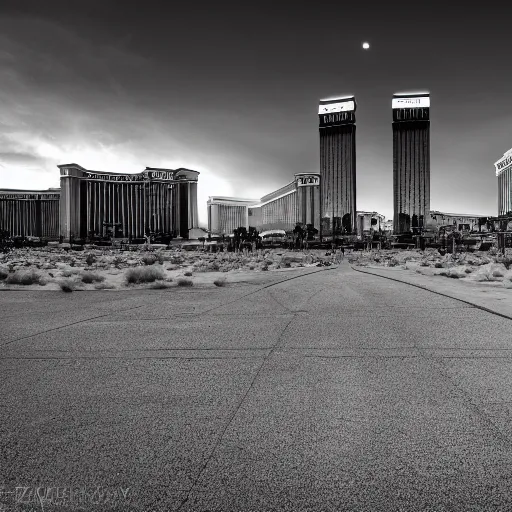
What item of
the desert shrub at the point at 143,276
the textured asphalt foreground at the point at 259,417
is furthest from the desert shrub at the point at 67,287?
the textured asphalt foreground at the point at 259,417

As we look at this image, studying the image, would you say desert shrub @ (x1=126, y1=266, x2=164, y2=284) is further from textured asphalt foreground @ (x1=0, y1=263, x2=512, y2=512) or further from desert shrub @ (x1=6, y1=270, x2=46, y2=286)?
textured asphalt foreground @ (x1=0, y1=263, x2=512, y2=512)

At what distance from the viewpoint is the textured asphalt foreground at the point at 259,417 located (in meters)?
3.00

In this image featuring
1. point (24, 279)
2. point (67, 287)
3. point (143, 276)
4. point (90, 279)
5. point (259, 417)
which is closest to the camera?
point (259, 417)

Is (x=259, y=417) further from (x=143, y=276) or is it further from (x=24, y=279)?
(x=24, y=279)

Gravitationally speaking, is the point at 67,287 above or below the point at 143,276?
below

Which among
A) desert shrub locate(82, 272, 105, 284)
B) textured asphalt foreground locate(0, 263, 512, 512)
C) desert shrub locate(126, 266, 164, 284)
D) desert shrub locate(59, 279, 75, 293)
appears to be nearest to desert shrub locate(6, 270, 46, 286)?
desert shrub locate(82, 272, 105, 284)

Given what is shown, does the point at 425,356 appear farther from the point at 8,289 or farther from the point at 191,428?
the point at 8,289

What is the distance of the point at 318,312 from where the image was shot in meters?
10.7

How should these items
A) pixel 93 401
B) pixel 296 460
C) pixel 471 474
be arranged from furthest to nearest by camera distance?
1. pixel 93 401
2. pixel 296 460
3. pixel 471 474

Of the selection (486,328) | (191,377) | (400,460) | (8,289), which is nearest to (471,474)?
(400,460)

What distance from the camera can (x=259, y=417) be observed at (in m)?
4.23

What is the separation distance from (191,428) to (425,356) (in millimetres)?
3793

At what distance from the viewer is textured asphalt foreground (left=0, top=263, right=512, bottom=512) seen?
300 cm

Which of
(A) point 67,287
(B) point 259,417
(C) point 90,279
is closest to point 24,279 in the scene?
(C) point 90,279
